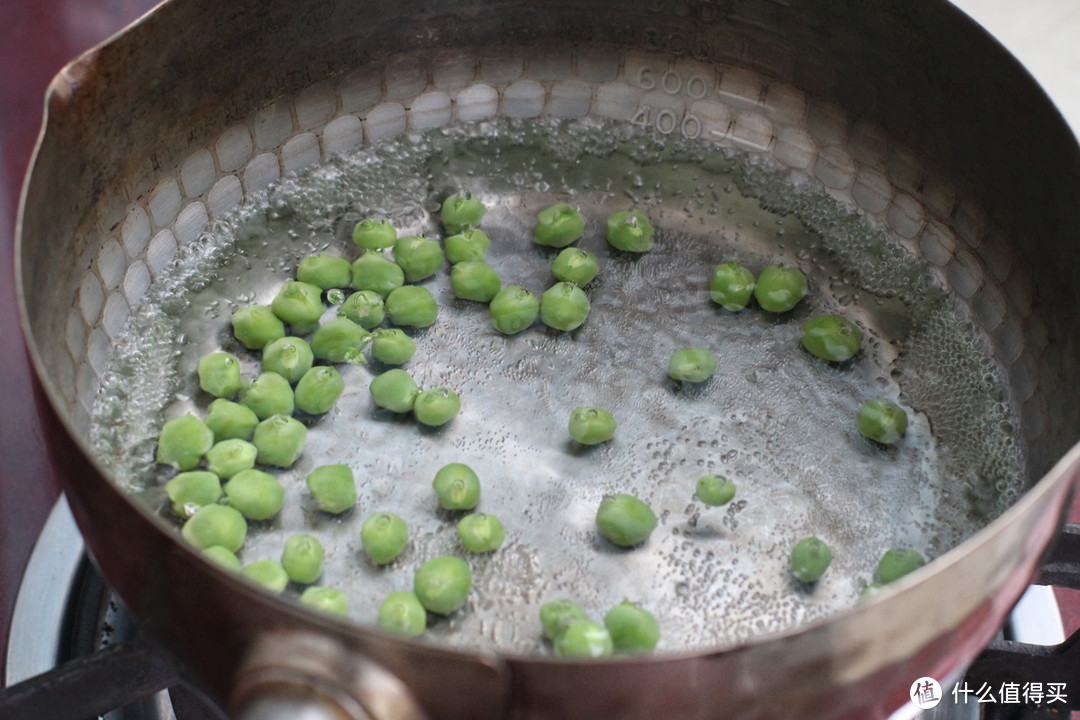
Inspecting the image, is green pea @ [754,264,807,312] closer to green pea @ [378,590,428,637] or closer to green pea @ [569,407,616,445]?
green pea @ [569,407,616,445]

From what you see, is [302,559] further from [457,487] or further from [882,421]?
[882,421]

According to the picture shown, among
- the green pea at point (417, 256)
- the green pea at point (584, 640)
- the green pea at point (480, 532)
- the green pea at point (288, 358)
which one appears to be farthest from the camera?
the green pea at point (417, 256)

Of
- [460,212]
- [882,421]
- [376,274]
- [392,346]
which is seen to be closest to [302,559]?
[392,346]

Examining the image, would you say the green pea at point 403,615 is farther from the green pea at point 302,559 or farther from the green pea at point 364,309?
the green pea at point 364,309

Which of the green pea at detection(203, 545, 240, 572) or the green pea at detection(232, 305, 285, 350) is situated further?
the green pea at detection(232, 305, 285, 350)

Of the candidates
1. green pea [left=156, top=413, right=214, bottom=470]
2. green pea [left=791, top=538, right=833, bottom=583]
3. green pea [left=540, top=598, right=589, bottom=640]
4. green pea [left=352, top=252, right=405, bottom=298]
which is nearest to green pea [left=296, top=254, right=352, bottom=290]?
green pea [left=352, top=252, right=405, bottom=298]

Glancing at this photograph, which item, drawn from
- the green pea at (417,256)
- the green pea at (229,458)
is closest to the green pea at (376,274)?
the green pea at (417,256)

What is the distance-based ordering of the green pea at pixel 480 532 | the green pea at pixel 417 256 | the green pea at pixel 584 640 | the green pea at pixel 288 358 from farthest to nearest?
the green pea at pixel 417 256 < the green pea at pixel 288 358 < the green pea at pixel 480 532 < the green pea at pixel 584 640
